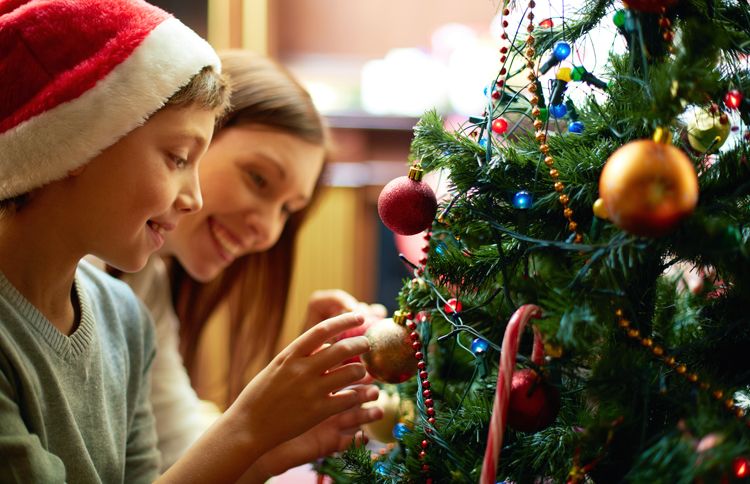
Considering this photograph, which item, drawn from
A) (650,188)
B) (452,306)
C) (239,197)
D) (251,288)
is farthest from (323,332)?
(251,288)

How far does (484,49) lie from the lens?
2141 millimetres

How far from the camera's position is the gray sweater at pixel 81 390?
0.66 meters

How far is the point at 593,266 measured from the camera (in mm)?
514

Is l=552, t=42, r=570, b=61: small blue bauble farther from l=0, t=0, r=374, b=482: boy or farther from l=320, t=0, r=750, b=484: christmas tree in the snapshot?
l=0, t=0, r=374, b=482: boy

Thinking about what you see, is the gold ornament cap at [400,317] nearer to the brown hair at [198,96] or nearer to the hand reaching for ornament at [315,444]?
the hand reaching for ornament at [315,444]

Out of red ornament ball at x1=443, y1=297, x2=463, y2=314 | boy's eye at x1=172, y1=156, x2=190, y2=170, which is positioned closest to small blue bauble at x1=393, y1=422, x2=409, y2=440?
red ornament ball at x1=443, y1=297, x2=463, y2=314

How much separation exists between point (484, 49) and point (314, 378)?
1.66m

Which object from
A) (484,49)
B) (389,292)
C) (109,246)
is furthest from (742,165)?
(389,292)

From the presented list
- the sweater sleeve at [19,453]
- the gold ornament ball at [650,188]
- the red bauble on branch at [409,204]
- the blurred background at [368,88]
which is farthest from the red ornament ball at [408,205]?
the blurred background at [368,88]

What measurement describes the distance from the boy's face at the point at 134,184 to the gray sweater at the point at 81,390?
0.10m

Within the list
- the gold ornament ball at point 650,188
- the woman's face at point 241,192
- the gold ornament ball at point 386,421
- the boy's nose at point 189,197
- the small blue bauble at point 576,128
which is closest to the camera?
the gold ornament ball at point 650,188

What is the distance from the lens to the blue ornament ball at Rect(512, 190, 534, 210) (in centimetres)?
59

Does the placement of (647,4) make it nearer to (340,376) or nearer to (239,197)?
(340,376)

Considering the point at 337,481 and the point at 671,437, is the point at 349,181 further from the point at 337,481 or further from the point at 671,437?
the point at 671,437
